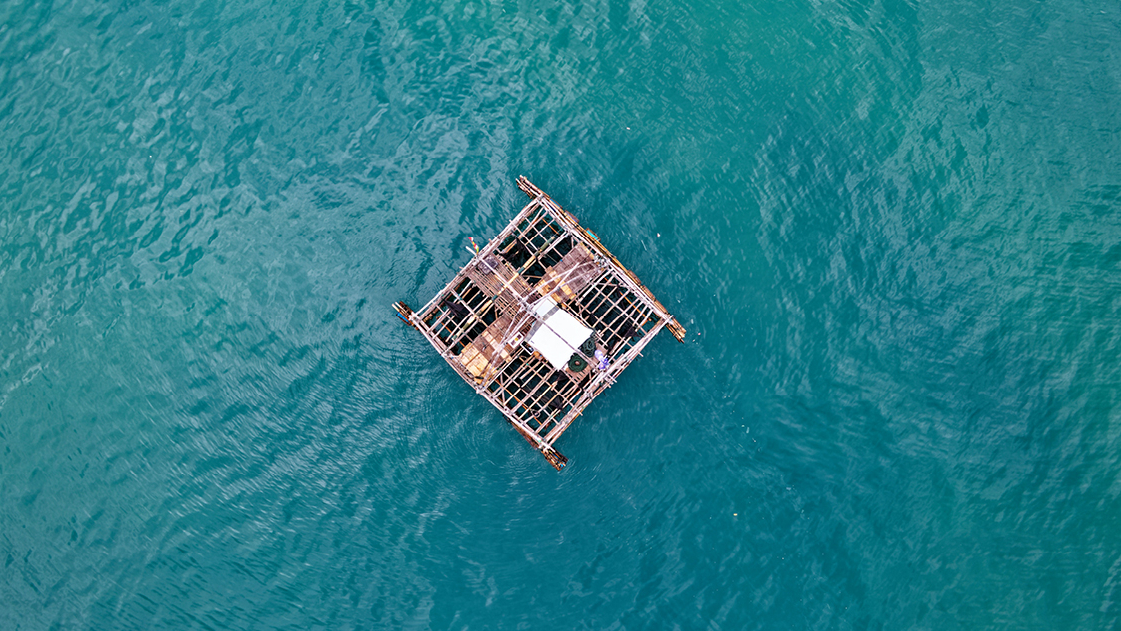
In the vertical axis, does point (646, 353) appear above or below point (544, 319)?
above

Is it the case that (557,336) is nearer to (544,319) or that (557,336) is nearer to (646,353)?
(544,319)

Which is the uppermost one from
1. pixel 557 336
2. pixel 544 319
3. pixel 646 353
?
pixel 646 353

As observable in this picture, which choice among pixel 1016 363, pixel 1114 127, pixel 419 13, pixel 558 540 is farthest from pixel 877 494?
pixel 419 13

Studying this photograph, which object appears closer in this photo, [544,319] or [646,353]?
[544,319]

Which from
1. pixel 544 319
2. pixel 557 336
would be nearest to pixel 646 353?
pixel 557 336

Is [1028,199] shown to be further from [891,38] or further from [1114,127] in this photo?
[891,38]

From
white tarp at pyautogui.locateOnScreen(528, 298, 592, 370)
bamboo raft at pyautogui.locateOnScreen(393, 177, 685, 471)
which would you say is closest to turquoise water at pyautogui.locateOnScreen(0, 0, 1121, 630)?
bamboo raft at pyautogui.locateOnScreen(393, 177, 685, 471)
